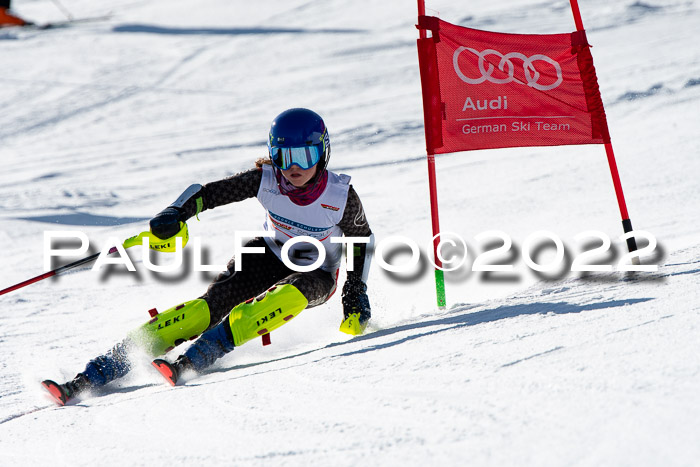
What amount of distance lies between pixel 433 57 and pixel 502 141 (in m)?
0.60

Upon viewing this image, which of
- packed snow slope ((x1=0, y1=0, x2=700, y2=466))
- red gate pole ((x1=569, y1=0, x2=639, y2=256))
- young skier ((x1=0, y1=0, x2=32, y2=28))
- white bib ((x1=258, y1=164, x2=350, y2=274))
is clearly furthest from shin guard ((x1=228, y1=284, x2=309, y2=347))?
young skier ((x1=0, y1=0, x2=32, y2=28))

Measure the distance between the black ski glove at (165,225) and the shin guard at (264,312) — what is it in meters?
0.49

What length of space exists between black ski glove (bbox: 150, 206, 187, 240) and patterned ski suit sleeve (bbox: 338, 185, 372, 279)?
87 cm

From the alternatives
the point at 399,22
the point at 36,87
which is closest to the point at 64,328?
the point at 36,87

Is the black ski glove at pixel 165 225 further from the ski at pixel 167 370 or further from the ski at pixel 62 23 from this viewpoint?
the ski at pixel 62 23

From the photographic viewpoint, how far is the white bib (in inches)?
155

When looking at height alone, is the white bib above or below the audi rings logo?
below

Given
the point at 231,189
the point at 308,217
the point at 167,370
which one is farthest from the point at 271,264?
the point at 167,370

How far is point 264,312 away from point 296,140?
843mm

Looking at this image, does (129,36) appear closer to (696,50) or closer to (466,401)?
(696,50)

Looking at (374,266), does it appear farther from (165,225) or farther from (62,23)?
(62,23)

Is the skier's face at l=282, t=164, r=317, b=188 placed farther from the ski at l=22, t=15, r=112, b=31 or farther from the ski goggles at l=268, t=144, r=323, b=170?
the ski at l=22, t=15, r=112, b=31

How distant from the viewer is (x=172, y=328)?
12.1ft

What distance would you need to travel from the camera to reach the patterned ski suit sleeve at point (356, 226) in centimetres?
399
